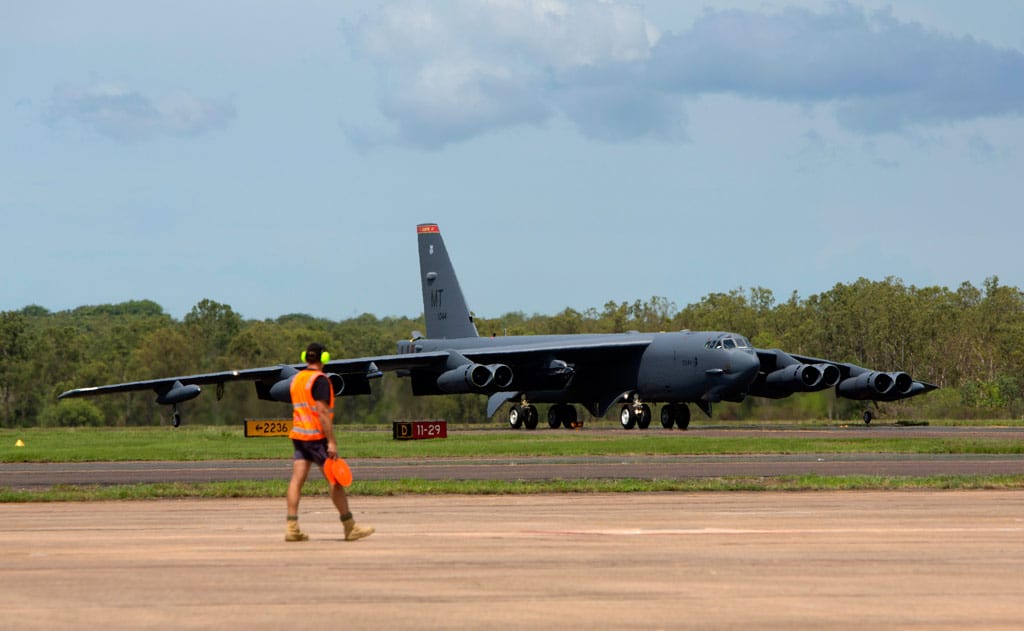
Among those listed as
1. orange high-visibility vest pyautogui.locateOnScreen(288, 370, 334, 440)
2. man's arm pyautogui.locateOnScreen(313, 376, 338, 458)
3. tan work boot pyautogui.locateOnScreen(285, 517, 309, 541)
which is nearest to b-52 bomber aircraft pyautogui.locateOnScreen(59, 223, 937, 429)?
orange high-visibility vest pyautogui.locateOnScreen(288, 370, 334, 440)

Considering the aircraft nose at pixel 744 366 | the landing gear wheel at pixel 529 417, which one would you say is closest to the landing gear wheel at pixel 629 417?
the landing gear wheel at pixel 529 417

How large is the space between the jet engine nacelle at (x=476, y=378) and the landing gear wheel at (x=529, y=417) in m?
4.49

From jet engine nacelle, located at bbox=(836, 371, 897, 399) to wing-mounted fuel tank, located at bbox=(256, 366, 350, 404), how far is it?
16.7 meters

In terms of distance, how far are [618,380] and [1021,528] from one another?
1555 inches

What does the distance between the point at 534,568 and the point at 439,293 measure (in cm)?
5152

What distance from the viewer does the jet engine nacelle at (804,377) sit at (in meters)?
51.0

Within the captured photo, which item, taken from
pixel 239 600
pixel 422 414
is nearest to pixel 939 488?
pixel 239 600

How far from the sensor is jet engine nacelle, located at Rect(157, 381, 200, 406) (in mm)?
51719

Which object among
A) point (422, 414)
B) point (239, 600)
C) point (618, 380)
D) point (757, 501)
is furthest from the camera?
point (422, 414)

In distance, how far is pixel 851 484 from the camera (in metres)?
20.1

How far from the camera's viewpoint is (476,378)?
168ft

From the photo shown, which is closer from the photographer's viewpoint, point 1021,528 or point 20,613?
point 20,613

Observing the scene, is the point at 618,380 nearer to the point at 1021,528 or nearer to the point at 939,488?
the point at 939,488

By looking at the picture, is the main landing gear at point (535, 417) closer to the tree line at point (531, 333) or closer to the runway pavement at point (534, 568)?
the tree line at point (531, 333)
